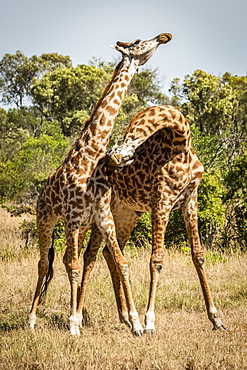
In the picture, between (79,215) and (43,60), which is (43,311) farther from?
(43,60)

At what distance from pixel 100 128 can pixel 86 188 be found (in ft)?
2.60

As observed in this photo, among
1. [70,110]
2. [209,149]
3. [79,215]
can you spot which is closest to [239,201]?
[209,149]

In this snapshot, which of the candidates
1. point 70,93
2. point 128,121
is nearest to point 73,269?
point 128,121

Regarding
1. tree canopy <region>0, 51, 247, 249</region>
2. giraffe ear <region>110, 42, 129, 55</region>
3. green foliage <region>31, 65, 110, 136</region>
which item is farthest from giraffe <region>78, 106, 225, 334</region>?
green foliage <region>31, 65, 110, 136</region>

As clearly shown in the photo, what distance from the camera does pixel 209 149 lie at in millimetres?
14125

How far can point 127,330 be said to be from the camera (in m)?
5.76

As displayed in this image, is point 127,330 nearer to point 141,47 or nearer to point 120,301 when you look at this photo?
point 120,301

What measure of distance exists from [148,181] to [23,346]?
253cm

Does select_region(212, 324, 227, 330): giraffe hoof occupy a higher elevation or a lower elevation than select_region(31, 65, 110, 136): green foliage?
lower

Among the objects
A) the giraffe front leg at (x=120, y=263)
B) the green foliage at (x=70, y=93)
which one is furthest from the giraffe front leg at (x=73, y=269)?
the green foliage at (x=70, y=93)

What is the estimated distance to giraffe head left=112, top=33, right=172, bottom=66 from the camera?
19.6 feet

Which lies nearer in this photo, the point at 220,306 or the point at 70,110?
the point at 220,306

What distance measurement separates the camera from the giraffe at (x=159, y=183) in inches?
229

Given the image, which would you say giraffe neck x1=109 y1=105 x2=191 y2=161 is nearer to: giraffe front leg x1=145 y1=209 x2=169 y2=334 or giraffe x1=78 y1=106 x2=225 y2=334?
giraffe x1=78 y1=106 x2=225 y2=334
